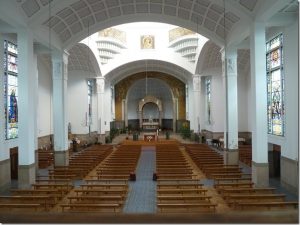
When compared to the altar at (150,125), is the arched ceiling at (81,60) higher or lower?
higher

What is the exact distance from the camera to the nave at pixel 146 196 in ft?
7.89

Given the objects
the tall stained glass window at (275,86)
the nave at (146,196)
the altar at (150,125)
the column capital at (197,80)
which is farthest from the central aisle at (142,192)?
the altar at (150,125)

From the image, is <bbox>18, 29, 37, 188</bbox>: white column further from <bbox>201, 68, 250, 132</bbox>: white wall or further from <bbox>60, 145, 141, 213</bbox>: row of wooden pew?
<bbox>201, 68, 250, 132</bbox>: white wall

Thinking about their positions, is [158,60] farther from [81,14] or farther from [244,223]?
[244,223]

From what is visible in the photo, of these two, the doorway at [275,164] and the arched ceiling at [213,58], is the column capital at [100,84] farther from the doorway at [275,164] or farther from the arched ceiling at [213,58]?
the doorway at [275,164]

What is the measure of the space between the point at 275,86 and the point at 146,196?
26.8 ft

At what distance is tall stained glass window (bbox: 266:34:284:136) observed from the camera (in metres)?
14.1

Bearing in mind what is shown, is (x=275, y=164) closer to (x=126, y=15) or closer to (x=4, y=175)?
(x=126, y=15)

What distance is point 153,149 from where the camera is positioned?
2669 centimetres

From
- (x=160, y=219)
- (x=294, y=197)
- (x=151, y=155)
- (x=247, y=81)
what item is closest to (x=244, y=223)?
(x=160, y=219)

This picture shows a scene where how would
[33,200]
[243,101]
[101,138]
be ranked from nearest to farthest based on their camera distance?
[33,200], [243,101], [101,138]

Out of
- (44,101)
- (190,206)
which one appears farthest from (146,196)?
(44,101)

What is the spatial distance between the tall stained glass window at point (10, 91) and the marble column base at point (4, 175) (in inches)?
51.9

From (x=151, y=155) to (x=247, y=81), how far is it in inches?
384
